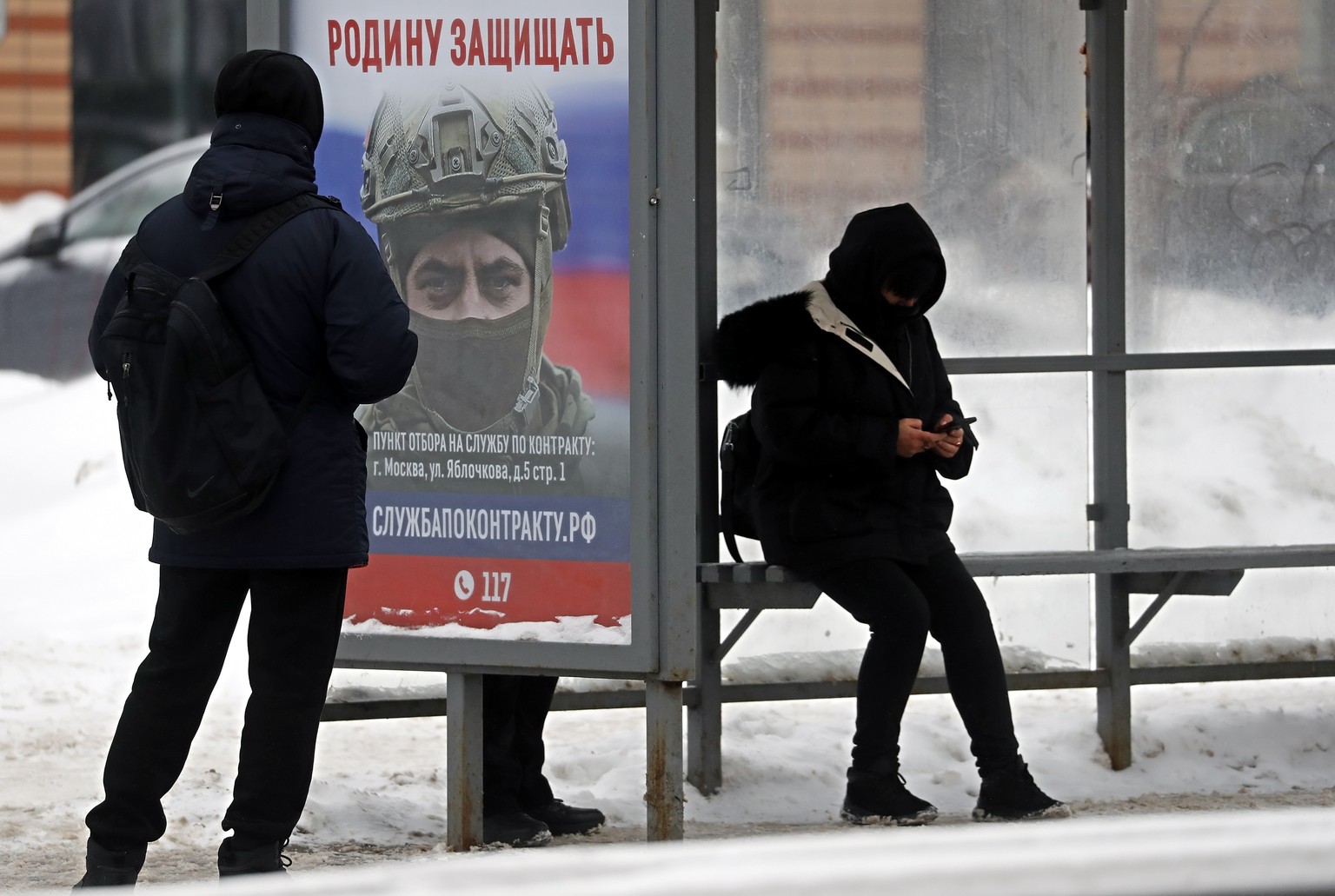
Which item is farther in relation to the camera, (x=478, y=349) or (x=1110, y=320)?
(x=1110, y=320)

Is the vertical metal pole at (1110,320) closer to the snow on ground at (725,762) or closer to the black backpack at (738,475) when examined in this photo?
the snow on ground at (725,762)

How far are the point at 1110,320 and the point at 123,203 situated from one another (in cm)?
686

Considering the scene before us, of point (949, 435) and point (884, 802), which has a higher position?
point (949, 435)

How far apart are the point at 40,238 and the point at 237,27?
1.63 metres

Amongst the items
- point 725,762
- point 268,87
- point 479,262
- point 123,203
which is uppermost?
point 123,203

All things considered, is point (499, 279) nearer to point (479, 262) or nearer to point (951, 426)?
point (479, 262)

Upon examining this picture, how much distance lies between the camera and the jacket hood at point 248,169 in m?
3.27

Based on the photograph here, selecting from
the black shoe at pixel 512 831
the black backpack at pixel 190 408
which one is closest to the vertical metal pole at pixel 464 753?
the black shoe at pixel 512 831

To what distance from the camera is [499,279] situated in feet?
13.1

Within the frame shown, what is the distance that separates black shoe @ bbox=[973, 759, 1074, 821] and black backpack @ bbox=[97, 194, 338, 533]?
6.47 feet

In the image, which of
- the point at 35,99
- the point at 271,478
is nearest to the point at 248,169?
the point at 271,478

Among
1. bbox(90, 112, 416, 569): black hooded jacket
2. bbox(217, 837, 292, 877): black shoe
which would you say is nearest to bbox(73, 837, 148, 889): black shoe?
bbox(217, 837, 292, 877): black shoe

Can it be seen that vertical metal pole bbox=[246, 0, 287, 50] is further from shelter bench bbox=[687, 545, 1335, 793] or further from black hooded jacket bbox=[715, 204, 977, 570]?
shelter bench bbox=[687, 545, 1335, 793]

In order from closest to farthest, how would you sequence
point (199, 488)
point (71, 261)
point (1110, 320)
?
point (199, 488)
point (1110, 320)
point (71, 261)
